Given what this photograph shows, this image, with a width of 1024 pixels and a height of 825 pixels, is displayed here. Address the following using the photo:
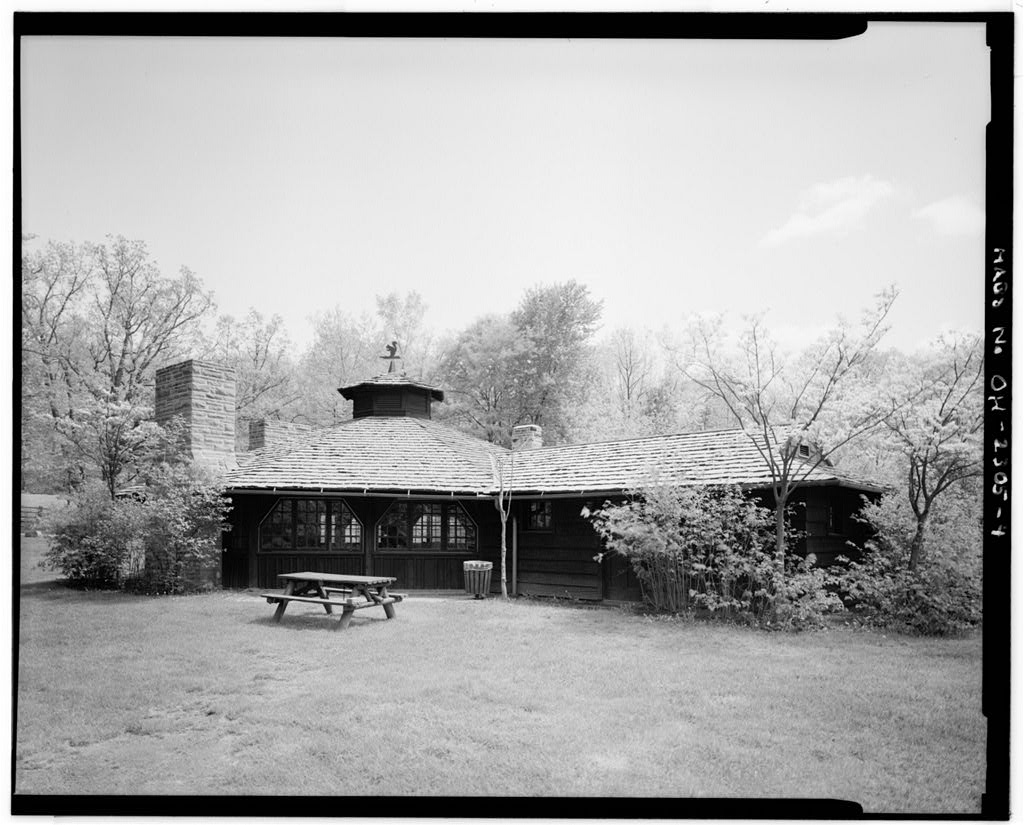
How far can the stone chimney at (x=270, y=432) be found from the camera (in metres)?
14.0

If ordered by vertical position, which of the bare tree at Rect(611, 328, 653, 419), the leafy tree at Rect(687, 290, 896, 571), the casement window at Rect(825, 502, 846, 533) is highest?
the bare tree at Rect(611, 328, 653, 419)

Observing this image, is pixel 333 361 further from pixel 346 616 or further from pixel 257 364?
pixel 346 616

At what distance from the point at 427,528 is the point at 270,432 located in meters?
4.77

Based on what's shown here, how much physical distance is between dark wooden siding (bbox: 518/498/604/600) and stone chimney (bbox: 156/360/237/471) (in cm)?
512

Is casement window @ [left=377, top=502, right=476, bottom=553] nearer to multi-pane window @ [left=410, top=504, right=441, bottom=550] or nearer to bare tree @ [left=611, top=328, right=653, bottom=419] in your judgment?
multi-pane window @ [left=410, top=504, right=441, bottom=550]

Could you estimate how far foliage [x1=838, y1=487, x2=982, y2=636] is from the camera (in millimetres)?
6121

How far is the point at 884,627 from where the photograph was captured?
24.0 ft

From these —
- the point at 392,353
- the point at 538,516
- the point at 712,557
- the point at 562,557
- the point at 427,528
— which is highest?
the point at 392,353

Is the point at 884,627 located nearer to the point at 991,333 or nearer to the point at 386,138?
the point at 991,333

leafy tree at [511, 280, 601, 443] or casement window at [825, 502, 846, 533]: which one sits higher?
leafy tree at [511, 280, 601, 443]

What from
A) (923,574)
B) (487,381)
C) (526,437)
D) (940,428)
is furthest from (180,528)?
(940,428)

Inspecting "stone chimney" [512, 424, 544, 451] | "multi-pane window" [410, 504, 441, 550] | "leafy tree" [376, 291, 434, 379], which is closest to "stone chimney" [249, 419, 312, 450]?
"leafy tree" [376, 291, 434, 379]

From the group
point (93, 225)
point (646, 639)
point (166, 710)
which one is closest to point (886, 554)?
point (646, 639)

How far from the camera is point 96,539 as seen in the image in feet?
28.0
